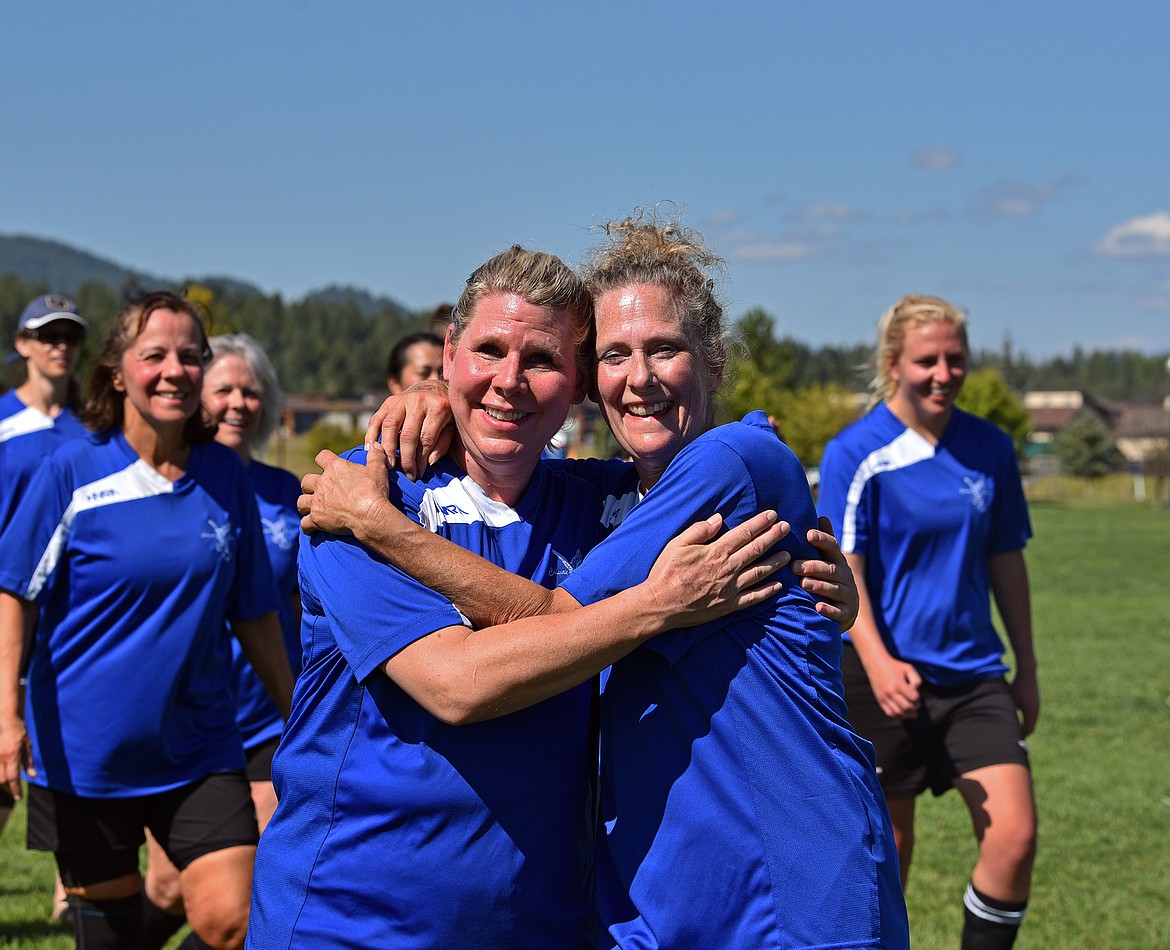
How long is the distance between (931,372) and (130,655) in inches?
130

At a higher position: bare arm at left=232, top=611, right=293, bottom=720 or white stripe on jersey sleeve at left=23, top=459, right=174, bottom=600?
white stripe on jersey sleeve at left=23, top=459, right=174, bottom=600

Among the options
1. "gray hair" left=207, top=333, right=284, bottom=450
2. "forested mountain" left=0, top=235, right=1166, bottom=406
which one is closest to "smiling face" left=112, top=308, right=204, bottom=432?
"gray hair" left=207, top=333, right=284, bottom=450

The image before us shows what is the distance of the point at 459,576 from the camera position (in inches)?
103

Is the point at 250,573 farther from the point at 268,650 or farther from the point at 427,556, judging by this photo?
the point at 427,556

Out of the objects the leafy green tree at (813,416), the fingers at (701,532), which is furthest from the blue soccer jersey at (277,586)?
the leafy green tree at (813,416)

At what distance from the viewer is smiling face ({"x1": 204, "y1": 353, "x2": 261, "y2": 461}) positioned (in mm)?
Result: 5930

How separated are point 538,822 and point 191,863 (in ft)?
6.75

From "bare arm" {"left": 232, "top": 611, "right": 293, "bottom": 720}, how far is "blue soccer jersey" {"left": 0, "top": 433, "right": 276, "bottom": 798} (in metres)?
0.23

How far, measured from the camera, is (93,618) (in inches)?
174

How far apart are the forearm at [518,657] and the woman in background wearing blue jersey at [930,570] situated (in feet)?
9.91

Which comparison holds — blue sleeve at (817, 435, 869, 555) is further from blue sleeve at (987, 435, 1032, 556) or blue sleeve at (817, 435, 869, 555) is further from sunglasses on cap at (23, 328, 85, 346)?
sunglasses on cap at (23, 328, 85, 346)

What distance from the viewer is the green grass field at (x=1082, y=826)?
6.13m

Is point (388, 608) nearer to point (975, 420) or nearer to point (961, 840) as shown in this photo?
point (975, 420)

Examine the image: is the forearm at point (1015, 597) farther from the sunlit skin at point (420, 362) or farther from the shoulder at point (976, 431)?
the sunlit skin at point (420, 362)
